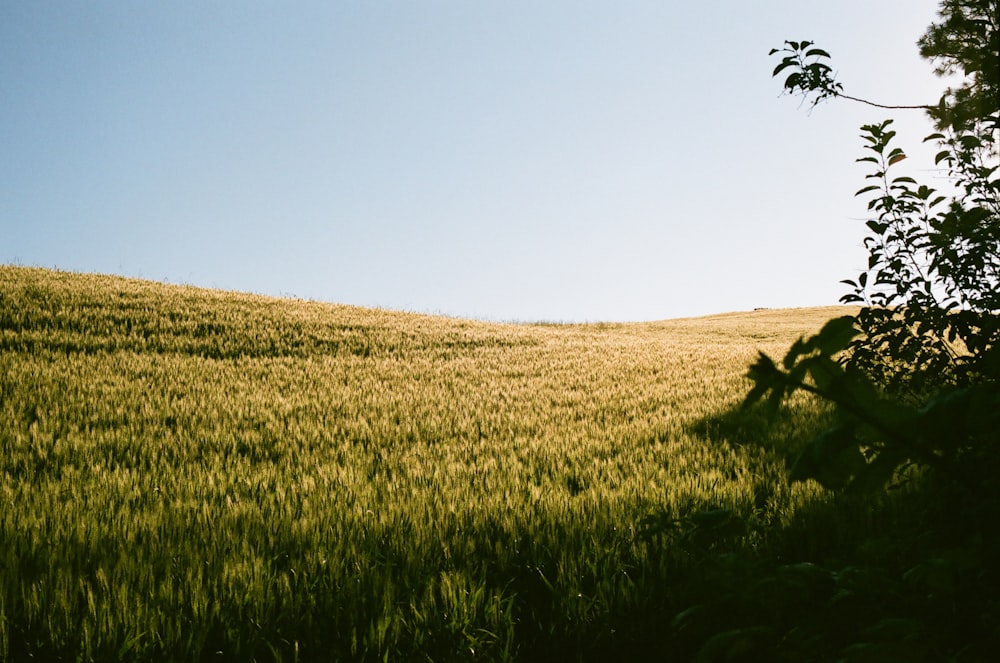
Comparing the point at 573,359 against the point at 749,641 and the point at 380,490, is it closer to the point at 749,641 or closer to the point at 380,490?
the point at 380,490

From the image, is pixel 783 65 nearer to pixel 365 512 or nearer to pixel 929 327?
pixel 929 327

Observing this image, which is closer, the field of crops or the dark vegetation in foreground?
the dark vegetation in foreground

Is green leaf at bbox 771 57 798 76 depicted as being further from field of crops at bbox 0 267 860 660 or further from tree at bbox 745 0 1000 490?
field of crops at bbox 0 267 860 660

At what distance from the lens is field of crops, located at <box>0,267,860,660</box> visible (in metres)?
2.11

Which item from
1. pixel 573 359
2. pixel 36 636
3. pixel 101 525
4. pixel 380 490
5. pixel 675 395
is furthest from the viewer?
pixel 573 359

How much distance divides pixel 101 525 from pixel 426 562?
169 cm

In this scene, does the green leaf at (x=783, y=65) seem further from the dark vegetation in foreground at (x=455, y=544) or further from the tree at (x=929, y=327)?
the dark vegetation in foreground at (x=455, y=544)

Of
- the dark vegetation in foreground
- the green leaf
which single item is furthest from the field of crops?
the green leaf

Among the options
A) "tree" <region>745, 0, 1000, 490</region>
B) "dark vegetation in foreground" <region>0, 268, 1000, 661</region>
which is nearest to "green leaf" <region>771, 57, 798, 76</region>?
"tree" <region>745, 0, 1000, 490</region>

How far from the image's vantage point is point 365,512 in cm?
319

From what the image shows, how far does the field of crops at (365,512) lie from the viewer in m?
2.11

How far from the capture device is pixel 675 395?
7.27 meters

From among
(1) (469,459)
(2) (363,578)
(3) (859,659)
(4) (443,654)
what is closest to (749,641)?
(3) (859,659)

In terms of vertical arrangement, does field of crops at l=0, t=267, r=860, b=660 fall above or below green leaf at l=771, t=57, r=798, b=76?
below
